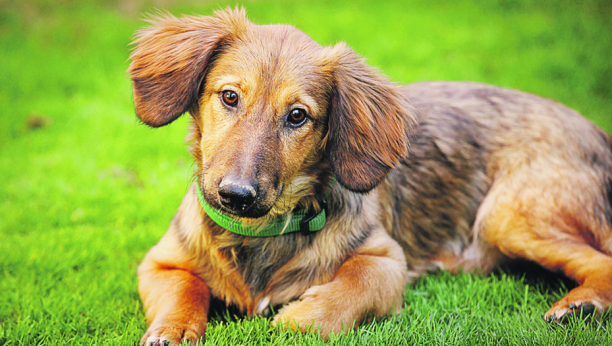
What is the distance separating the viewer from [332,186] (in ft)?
10.1

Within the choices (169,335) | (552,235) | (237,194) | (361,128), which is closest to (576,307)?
(552,235)

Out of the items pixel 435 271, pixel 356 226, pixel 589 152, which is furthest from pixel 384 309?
pixel 589 152

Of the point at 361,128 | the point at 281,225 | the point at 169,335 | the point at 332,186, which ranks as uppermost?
the point at 361,128

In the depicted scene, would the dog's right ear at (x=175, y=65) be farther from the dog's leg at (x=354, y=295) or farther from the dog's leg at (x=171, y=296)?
the dog's leg at (x=354, y=295)

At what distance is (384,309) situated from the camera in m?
2.92

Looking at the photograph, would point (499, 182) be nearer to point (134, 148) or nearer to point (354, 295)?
point (354, 295)

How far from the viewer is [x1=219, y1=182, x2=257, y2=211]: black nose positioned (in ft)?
7.77

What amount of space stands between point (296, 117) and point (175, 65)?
78 cm

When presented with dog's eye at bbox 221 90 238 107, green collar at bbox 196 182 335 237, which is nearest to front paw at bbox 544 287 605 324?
green collar at bbox 196 182 335 237

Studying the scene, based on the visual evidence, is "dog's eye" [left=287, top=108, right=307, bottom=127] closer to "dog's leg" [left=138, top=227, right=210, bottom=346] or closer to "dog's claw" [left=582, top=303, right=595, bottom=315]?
"dog's leg" [left=138, top=227, right=210, bottom=346]

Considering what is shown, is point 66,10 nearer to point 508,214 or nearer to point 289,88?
point 289,88

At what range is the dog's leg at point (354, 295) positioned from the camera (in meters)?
2.69

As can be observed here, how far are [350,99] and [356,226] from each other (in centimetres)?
82

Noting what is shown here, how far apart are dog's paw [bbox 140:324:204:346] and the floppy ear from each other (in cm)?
115
